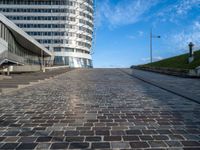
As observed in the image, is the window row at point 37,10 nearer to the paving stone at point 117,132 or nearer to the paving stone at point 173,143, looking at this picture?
the paving stone at point 117,132

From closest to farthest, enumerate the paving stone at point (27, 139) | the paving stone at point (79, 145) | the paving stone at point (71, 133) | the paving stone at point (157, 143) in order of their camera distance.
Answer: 1. the paving stone at point (79, 145)
2. the paving stone at point (157, 143)
3. the paving stone at point (27, 139)
4. the paving stone at point (71, 133)

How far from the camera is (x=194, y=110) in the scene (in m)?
7.73

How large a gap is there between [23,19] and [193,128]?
276 ft

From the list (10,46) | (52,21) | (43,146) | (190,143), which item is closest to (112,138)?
(43,146)

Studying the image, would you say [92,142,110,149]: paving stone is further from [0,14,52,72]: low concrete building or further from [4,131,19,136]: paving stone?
[0,14,52,72]: low concrete building

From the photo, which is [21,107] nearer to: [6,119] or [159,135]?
[6,119]

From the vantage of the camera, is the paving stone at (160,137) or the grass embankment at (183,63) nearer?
the paving stone at (160,137)

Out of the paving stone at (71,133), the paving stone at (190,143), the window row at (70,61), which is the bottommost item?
the paving stone at (190,143)

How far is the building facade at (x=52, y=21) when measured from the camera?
81.9m

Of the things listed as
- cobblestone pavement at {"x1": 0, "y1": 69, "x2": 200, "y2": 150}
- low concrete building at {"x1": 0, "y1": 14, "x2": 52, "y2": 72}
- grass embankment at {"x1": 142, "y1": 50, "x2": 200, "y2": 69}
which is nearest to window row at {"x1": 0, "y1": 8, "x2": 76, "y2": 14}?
low concrete building at {"x1": 0, "y1": 14, "x2": 52, "y2": 72}

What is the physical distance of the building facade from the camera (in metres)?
81.9

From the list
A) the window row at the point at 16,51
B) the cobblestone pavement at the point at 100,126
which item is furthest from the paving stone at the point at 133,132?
the window row at the point at 16,51

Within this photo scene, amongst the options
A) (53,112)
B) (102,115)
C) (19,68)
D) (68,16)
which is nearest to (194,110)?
(102,115)

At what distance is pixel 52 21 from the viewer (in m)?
82.9
